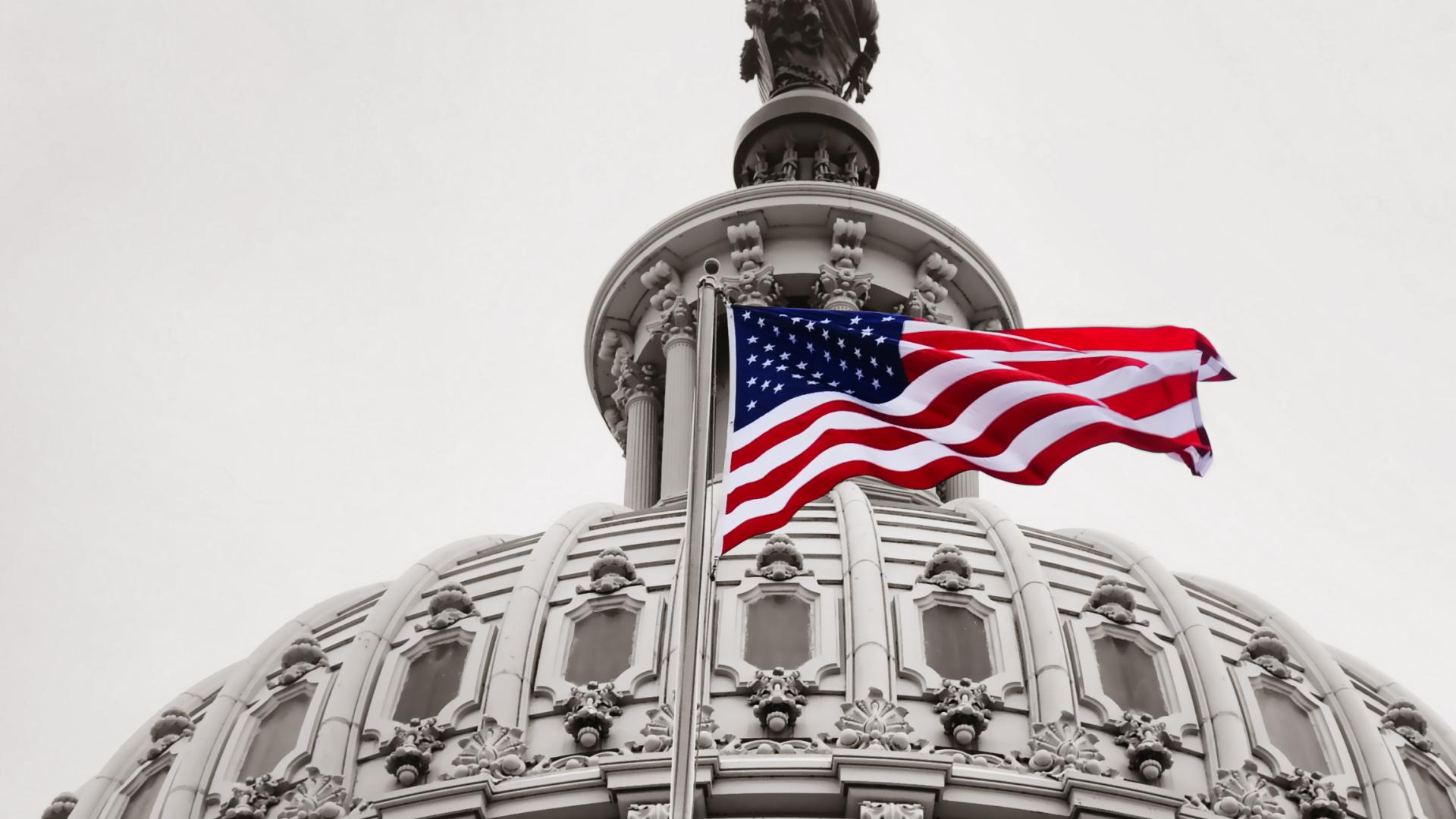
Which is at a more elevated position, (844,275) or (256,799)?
(844,275)

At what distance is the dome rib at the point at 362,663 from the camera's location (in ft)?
112

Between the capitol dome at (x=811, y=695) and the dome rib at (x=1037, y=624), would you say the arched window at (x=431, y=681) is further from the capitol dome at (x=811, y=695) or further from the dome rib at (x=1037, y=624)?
the dome rib at (x=1037, y=624)

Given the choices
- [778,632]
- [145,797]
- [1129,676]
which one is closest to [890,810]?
[778,632]

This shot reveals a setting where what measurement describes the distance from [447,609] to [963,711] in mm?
9345

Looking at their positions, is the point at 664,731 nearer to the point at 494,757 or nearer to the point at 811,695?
the point at 494,757

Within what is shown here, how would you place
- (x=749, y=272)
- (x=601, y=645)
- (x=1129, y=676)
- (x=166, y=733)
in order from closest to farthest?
1. (x=1129, y=676)
2. (x=601, y=645)
3. (x=166, y=733)
4. (x=749, y=272)

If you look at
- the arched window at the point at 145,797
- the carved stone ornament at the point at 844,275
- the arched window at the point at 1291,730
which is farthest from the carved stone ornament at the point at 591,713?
the carved stone ornament at the point at 844,275

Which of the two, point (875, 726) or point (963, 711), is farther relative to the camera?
point (963, 711)

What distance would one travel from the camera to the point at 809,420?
87.7 feet

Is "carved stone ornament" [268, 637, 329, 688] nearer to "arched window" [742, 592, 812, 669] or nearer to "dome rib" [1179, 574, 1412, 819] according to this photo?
"arched window" [742, 592, 812, 669]

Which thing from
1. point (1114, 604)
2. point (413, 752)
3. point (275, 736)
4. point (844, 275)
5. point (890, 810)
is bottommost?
point (890, 810)

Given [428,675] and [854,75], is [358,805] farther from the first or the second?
[854,75]

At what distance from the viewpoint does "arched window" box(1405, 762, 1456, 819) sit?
116ft

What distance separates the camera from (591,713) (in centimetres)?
3241
